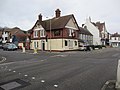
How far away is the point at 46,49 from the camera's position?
43.3 m

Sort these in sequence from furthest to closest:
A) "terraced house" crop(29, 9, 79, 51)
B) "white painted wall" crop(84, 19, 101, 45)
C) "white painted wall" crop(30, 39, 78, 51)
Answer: "white painted wall" crop(84, 19, 101, 45), "terraced house" crop(29, 9, 79, 51), "white painted wall" crop(30, 39, 78, 51)

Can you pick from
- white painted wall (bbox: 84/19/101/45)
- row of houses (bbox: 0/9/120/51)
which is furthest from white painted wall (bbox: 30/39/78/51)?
white painted wall (bbox: 84/19/101/45)

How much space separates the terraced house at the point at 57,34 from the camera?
132 feet

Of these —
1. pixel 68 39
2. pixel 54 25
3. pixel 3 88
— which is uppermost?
pixel 54 25

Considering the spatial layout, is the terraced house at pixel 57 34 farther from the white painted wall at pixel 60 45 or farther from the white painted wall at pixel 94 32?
the white painted wall at pixel 94 32

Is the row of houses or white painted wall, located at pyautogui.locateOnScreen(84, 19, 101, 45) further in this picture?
white painted wall, located at pyautogui.locateOnScreen(84, 19, 101, 45)

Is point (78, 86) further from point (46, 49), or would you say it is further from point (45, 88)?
point (46, 49)

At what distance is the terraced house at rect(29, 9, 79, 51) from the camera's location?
132ft

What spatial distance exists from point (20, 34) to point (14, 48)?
21.8 metres

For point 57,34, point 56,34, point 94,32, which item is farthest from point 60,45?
point 94,32

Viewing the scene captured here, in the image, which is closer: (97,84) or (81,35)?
(97,84)

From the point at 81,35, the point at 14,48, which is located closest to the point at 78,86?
the point at 14,48

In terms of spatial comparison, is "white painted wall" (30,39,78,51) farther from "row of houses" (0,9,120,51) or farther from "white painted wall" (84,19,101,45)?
"white painted wall" (84,19,101,45)

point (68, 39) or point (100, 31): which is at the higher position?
point (100, 31)
